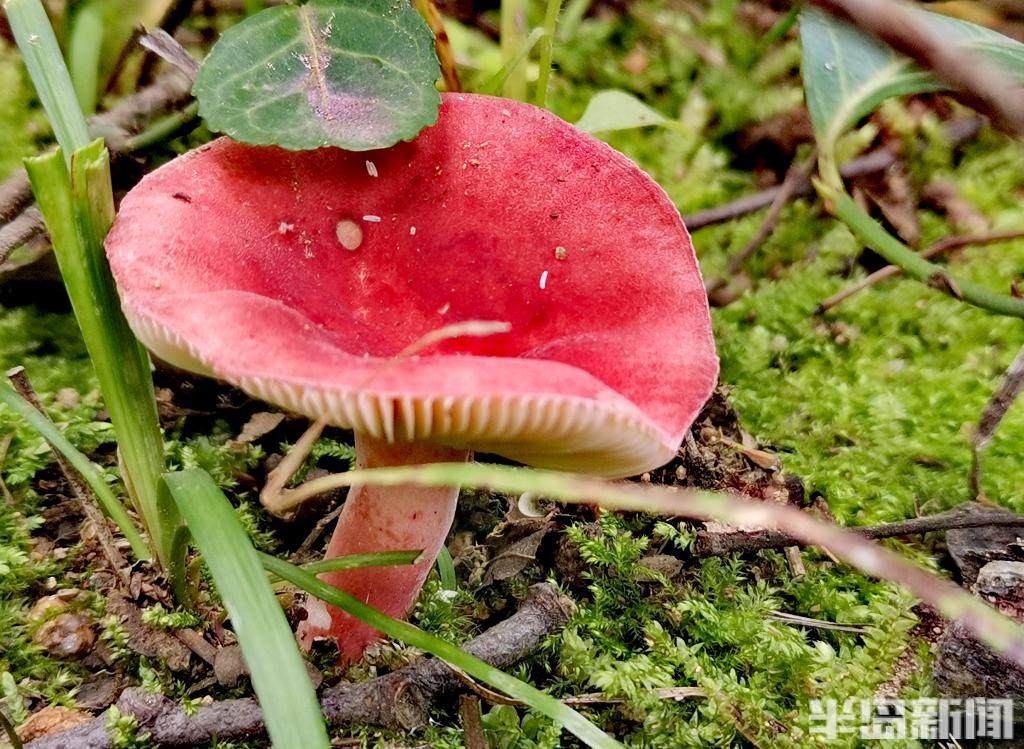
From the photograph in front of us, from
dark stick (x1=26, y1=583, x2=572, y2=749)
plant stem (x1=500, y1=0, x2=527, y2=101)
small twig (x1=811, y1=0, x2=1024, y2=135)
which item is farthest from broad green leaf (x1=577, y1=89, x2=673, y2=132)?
small twig (x1=811, y1=0, x2=1024, y2=135)

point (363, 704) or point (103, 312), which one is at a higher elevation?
point (103, 312)

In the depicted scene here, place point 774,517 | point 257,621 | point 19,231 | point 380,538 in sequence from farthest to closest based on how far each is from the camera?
point 19,231, point 380,538, point 257,621, point 774,517

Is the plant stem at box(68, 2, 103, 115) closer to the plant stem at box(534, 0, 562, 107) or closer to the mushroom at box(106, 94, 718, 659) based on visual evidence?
the mushroom at box(106, 94, 718, 659)

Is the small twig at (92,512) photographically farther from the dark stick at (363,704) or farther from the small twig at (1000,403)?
the small twig at (1000,403)

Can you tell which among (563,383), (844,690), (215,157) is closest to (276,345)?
(563,383)

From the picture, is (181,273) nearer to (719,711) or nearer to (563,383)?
(563,383)

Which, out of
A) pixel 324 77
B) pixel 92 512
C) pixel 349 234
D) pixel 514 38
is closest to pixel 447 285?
pixel 349 234

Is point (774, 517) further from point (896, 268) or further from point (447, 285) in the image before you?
point (896, 268)
